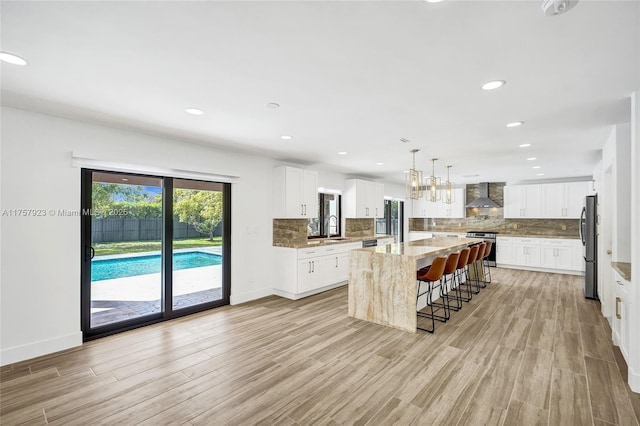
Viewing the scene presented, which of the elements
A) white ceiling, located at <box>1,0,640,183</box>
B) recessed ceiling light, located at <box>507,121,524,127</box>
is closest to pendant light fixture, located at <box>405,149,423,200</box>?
white ceiling, located at <box>1,0,640,183</box>

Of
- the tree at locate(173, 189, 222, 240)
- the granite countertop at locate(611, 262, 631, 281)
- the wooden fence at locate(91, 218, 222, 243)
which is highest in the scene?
the tree at locate(173, 189, 222, 240)

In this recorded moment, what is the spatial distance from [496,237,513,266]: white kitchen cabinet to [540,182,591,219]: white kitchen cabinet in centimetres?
112

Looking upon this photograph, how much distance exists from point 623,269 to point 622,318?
0.49 metres

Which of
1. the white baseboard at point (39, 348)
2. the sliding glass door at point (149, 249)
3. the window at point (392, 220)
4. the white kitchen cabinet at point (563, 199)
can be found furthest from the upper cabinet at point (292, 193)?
the white kitchen cabinet at point (563, 199)

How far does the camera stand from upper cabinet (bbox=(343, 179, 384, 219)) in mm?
7043

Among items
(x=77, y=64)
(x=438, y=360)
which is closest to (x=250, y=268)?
(x=438, y=360)

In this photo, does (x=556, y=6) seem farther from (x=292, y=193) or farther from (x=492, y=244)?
(x=492, y=244)

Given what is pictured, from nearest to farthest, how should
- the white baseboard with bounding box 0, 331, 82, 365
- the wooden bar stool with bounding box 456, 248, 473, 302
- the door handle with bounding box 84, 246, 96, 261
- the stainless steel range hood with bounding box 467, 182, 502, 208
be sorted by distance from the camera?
the white baseboard with bounding box 0, 331, 82, 365, the door handle with bounding box 84, 246, 96, 261, the wooden bar stool with bounding box 456, 248, 473, 302, the stainless steel range hood with bounding box 467, 182, 502, 208

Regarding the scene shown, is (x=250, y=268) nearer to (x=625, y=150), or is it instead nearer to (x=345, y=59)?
(x=345, y=59)

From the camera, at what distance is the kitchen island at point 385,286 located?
3.80 m

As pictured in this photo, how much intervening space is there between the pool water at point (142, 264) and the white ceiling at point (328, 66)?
172 cm

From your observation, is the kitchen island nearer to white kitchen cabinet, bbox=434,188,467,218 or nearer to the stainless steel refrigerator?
the stainless steel refrigerator

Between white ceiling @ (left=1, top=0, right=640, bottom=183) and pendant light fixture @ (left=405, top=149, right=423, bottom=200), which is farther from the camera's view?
pendant light fixture @ (left=405, top=149, right=423, bottom=200)

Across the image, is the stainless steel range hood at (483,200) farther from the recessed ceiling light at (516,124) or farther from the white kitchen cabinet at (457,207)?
the recessed ceiling light at (516,124)
